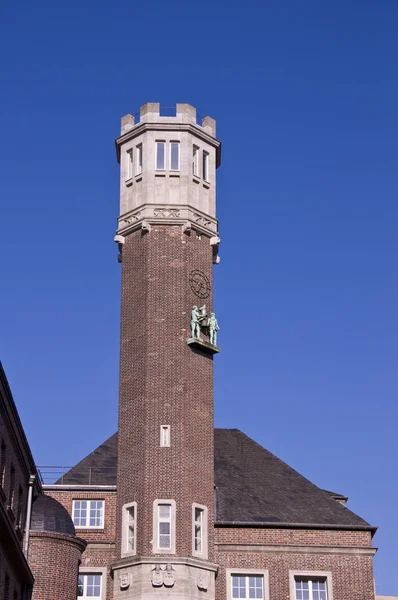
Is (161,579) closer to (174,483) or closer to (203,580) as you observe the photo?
(203,580)

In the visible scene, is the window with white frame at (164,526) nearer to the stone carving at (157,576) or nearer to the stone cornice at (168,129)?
the stone carving at (157,576)

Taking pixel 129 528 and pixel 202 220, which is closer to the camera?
pixel 129 528

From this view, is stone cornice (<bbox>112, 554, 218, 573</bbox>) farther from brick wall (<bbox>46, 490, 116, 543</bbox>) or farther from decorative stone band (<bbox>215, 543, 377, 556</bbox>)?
brick wall (<bbox>46, 490, 116, 543</bbox>)

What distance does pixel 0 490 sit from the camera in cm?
3941

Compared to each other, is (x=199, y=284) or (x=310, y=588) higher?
(x=199, y=284)

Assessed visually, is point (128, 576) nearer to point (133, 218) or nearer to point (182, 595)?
point (182, 595)

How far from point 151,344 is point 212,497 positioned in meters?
7.82

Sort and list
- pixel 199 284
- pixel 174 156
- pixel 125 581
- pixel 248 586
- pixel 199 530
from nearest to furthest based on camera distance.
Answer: pixel 125 581 < pixel 199 530 < pixel 248 586 < pixel 199 284 < pixel 174 156

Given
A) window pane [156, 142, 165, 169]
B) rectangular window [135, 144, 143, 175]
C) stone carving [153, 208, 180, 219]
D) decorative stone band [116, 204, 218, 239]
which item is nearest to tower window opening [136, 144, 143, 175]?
rectangular window [135, 144, 143, 175]

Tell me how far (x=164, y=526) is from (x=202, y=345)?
8.93 metres

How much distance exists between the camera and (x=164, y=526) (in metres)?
49.8

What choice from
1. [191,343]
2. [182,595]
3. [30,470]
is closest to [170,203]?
[191,343]

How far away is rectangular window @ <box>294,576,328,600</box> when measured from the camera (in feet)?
172

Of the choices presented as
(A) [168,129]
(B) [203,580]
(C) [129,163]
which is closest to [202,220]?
(A) [168,129]
